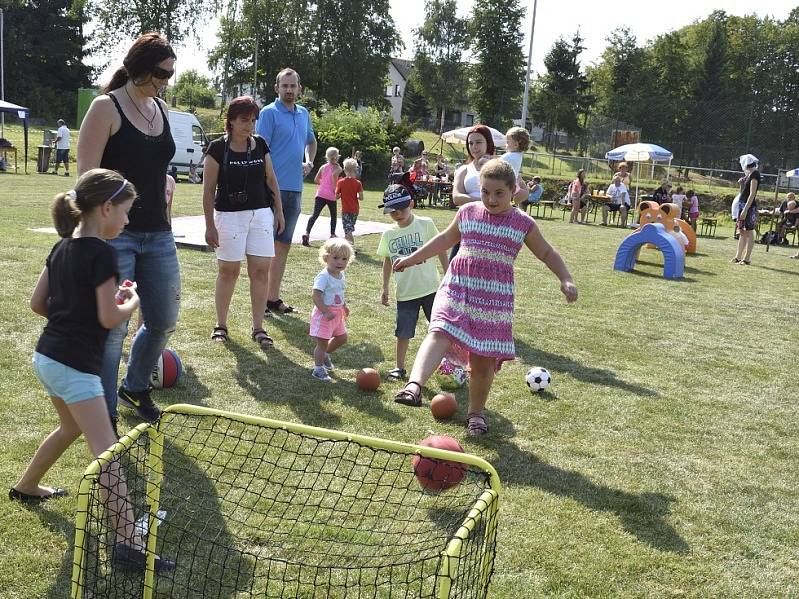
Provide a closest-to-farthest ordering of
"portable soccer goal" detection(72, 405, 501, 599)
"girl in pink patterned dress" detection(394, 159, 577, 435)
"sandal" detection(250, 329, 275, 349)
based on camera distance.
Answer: "portable soccer goal" detection(72, 405, 501, 599) < "girl in pink patterned dress" detection(394, 159, 577, 435) < "sandal" detection(250, 329, 275, 349)

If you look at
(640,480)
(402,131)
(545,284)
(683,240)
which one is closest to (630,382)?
(640,480)

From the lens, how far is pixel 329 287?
19.8 ft

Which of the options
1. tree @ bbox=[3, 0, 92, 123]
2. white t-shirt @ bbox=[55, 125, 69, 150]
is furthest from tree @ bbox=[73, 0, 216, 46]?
white t-shirt @ bbox=[55, 125, 69, 150]

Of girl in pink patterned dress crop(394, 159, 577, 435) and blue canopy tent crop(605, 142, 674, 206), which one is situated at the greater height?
blue canopy tent crop(605, 142, 674, 206)

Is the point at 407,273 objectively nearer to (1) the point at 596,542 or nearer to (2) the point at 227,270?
(2) the point at 227,270

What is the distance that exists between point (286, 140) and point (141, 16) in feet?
195

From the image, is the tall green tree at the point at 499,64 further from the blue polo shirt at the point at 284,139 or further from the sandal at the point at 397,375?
the sandal at the point at 397,375

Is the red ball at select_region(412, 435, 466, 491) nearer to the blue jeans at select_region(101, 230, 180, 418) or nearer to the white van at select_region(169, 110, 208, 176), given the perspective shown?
the blue jeans at select_region(101, 230, 180, 418)

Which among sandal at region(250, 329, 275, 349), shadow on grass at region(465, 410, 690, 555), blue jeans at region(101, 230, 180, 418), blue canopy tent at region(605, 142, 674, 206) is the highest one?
blue canopy tent at region(605, 142, 674, 206)

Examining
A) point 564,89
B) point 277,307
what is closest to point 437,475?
point 277,307

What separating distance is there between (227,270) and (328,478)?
2.84 m

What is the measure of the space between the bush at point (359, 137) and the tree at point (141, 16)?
30.4m

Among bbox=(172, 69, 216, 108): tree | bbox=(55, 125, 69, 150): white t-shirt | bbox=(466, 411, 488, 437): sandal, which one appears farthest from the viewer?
bbox=(172, 69, 216, 108): tree

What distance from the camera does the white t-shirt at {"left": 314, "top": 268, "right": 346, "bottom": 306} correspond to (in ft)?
19.7
